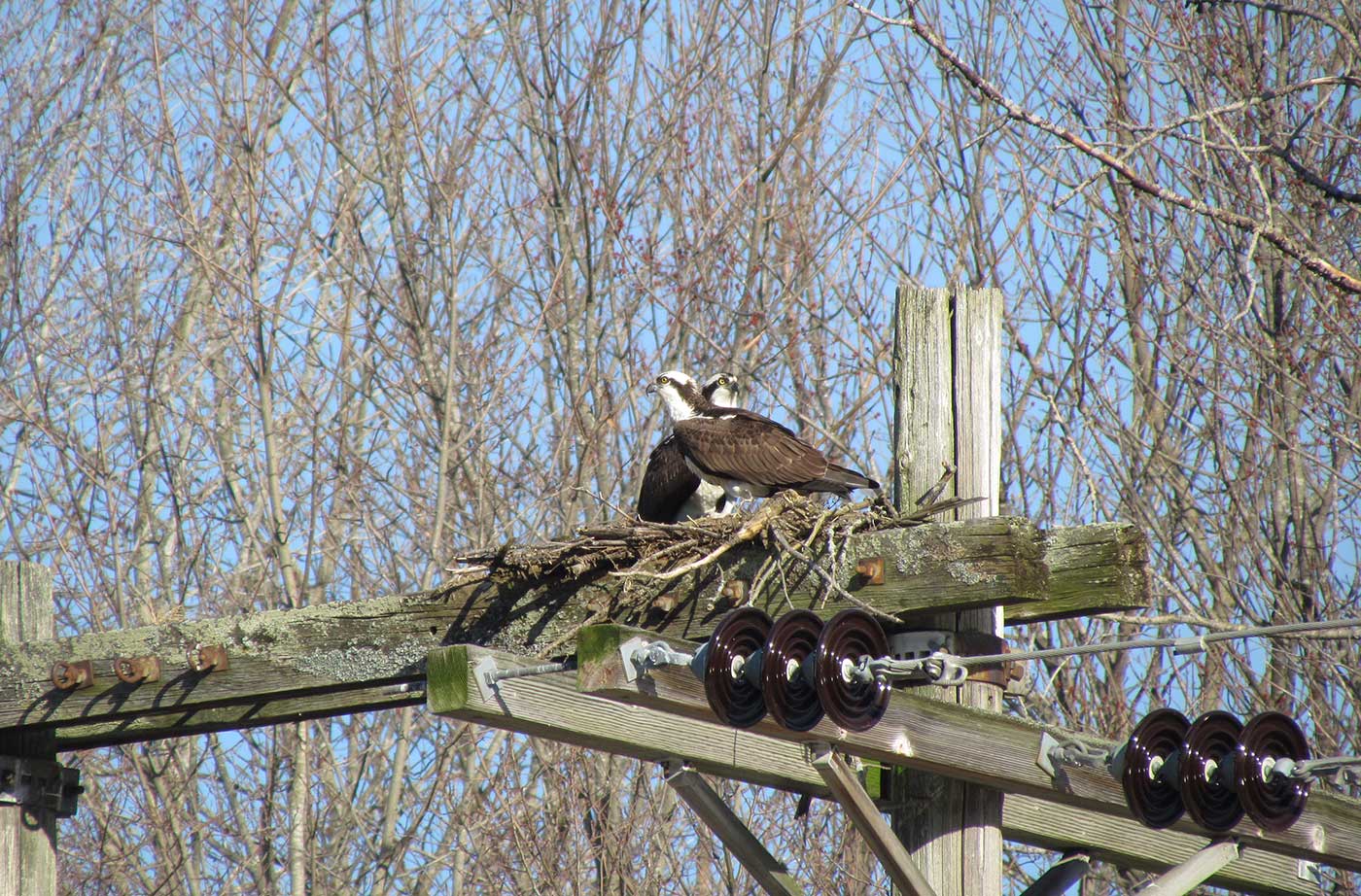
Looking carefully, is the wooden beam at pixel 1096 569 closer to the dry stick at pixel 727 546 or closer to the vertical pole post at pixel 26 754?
the dry stick at pixel 727 546

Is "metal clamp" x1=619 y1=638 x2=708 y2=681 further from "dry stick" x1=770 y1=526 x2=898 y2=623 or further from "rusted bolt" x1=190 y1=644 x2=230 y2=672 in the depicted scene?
"rusted bolt" x1=190 y1=644 x2=230 y2=672

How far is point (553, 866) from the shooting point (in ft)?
33.1

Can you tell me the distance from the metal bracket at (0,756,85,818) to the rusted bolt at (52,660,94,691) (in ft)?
1.03

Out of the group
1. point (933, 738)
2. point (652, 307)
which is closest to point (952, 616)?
point (933, 738)

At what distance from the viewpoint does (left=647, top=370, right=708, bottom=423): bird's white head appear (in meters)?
7.86

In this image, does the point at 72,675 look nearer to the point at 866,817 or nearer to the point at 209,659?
the point at 209,659

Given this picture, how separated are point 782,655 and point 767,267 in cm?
913

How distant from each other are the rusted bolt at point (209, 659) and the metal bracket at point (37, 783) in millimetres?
580

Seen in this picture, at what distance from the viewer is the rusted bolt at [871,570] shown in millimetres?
4406

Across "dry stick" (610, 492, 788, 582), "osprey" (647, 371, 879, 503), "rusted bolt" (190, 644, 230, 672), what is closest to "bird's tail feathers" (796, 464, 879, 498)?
"osprey" (647, 371, 879, 503)

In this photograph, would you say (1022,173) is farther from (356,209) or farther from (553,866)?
(553,866)

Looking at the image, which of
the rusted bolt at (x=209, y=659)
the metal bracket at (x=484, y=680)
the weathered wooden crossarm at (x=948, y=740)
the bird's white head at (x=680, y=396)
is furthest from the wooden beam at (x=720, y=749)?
the bird's white head at (x=680, y=396)

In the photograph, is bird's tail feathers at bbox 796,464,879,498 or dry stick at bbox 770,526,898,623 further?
bird's tail feathers at bbox 796,464,879,498

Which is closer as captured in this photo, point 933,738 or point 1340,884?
point 933,738
